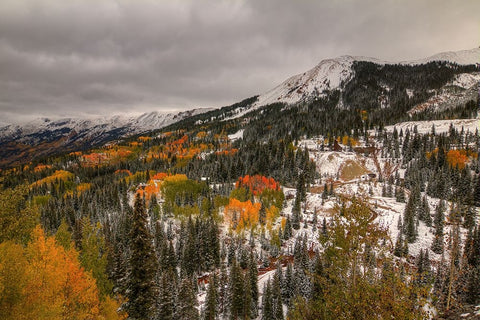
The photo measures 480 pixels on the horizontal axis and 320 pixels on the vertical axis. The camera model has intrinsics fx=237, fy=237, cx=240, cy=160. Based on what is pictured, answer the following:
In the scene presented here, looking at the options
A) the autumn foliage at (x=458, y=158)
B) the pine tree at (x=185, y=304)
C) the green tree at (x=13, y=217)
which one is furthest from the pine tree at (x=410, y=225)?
the green tree at (x=13, y=217)

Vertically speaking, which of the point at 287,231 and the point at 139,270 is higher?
the point at 139,270

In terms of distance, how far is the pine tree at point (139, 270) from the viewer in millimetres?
24391

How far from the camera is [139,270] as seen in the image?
24422 mm

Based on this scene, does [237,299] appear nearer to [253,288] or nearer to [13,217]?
[253,288]

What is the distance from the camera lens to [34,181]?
200m

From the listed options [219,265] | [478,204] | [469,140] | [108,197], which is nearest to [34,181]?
Result: [108,197]

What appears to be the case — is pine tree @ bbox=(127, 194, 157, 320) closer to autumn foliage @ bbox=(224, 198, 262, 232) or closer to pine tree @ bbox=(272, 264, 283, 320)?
pine tree @ bbox=(272, 264, 283, 320)

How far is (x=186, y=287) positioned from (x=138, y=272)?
88.7 feet

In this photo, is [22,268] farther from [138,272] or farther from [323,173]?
[323,173]

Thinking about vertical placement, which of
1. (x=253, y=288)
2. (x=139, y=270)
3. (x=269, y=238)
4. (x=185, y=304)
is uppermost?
(x=139, y=270)

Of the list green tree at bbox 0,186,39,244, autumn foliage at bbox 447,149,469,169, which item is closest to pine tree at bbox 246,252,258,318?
green tree at bbox 0,186,39,244

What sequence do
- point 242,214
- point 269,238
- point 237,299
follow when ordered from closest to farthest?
point 237,299 → point 269,238 → point 242,214

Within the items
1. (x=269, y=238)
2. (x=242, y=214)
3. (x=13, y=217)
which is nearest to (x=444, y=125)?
(x=269, y=238)

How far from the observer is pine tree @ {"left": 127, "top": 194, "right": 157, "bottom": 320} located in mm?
24391
